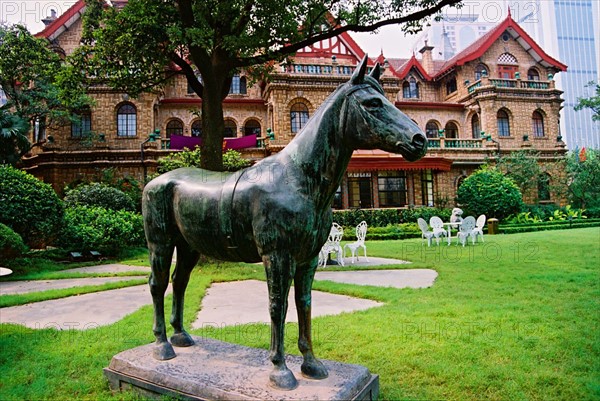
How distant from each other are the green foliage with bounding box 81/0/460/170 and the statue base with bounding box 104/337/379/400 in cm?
635

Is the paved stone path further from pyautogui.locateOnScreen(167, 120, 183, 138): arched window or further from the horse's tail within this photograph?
pyautogui.locateOnScreen(167, 120, 183, 138): arched window

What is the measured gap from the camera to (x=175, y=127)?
26.1 meters

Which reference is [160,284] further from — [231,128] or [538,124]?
[538,124]

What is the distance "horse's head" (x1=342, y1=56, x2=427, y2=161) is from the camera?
2299 millimetres

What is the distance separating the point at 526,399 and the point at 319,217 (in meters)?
2.05

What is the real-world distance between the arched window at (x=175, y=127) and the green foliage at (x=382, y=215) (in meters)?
11.9

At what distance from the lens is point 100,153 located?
22.2 meters

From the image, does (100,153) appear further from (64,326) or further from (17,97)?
(64,326)

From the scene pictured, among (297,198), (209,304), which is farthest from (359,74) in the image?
(209,304)

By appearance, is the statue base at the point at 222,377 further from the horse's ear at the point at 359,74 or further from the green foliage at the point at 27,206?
the green foliage at the point at 27,206

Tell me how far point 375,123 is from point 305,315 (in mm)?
1388

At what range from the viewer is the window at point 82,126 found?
23188 mm

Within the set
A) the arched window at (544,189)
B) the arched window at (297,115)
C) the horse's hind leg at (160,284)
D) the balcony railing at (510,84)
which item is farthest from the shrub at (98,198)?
the arched window at (544,189)

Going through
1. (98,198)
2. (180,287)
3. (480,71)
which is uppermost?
(480,71)
